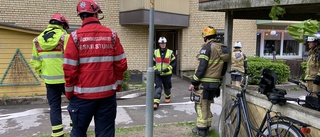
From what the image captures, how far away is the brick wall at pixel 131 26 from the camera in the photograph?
11.1 metres

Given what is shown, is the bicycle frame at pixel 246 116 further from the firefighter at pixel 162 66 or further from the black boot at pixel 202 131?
the firefighter at pixel 162 66

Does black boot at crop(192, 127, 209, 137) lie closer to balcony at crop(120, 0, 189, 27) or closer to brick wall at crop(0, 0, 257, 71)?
balcony at crop(120, 0, 189, 27)

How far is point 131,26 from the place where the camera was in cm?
1268

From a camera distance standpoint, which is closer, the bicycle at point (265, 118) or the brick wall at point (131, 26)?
the bicycle at point (265, 118)

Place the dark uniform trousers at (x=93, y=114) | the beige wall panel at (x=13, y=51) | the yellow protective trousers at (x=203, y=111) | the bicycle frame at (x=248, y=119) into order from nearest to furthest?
1. the bicycle frame at (x=248, y=119)
2. the dark uniform trousers at (x=93, y=114)
3. the yellow protective trousers at (x=203, y=111)
4. the beige wall panel at (x=13, y=51)

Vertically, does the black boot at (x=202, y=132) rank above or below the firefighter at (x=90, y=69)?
below

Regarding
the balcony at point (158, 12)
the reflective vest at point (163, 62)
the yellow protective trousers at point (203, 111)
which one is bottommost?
the yellow protective trousers at point (203, 111)

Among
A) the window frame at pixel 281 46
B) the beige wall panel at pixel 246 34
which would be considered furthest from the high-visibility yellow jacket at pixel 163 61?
the window frame at pixel 281 46

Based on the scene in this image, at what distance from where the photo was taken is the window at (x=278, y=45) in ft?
51.9

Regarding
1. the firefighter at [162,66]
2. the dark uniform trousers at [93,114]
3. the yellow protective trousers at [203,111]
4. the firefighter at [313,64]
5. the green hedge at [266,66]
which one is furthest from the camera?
the green hedge at [266,66]

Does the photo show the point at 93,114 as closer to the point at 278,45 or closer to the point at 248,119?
the point at 248,119

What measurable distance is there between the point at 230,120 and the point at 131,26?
899 cm

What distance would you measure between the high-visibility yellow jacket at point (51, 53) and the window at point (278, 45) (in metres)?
13.1

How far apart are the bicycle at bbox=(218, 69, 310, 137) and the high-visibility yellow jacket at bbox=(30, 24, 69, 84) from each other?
2598mm
